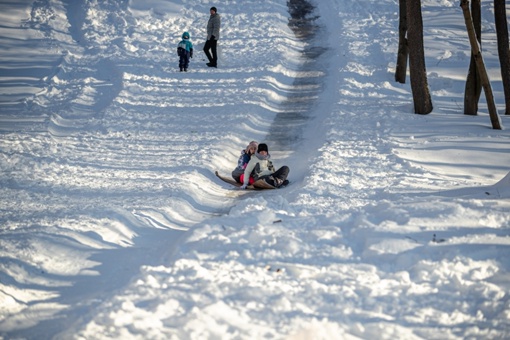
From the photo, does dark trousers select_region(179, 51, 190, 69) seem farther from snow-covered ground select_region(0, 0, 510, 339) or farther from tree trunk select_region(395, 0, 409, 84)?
tree trunk select_region(395, 0, 409, 84)

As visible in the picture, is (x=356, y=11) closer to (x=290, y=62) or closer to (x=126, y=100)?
(x=290, y=62)

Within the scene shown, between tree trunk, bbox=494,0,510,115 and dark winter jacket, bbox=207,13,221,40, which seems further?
dark winter jacket, bbox=207,13,221,40

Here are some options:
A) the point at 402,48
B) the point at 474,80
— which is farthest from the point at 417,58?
the point at 402,48

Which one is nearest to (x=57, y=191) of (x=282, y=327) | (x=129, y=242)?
(x=129, y=242)

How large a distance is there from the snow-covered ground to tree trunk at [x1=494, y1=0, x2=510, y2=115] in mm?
1236

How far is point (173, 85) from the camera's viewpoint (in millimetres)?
20031

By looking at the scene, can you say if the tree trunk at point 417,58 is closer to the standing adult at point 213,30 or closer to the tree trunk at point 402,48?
the tree trunk at point 402,48

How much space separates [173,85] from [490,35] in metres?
13.7

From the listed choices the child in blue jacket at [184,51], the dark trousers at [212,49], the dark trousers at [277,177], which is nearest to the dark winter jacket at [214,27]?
the dark trousers at [212,49]

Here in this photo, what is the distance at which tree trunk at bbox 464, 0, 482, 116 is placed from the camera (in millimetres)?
15242

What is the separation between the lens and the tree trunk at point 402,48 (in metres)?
18.2

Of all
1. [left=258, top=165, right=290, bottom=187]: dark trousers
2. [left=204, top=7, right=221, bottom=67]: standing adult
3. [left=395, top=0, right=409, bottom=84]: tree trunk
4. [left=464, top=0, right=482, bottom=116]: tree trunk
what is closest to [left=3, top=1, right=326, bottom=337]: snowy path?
[left=258, top=165, right=290, bottom=187]: dark trousers

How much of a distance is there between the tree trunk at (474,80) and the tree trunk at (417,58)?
3.55 ft

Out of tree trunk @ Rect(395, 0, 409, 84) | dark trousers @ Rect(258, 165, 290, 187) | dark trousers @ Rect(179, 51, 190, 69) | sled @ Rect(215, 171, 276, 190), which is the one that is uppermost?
tree trunk @ Rect(395, 0, 409, 84)
